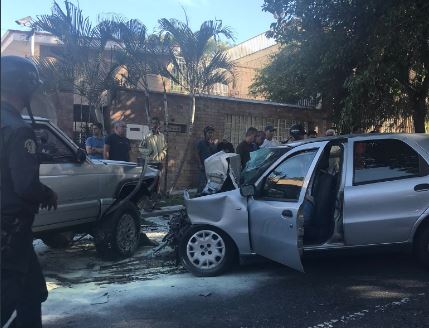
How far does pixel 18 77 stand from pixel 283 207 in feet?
10.4

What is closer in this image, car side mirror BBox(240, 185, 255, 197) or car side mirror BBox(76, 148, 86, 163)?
car side mirror BBox(240, 185, 255, 197)

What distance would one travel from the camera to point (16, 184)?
8.85 ft

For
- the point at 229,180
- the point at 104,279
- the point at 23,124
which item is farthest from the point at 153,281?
the point at 23,124

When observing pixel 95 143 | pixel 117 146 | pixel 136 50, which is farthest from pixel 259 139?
pixel 136 50

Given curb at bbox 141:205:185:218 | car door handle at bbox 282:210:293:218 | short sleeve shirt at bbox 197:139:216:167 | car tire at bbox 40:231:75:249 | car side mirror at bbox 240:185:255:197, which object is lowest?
car tire at bbox 40:231:75:249

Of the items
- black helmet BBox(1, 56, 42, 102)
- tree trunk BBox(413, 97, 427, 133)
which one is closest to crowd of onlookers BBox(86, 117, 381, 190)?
tree trunk BBox(413, 97, 427, 133)

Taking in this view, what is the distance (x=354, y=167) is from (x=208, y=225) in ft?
5.85

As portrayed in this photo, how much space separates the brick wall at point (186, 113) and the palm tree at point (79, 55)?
3.21ft

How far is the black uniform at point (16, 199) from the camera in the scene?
2697 mm

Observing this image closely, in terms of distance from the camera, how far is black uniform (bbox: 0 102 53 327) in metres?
2.70

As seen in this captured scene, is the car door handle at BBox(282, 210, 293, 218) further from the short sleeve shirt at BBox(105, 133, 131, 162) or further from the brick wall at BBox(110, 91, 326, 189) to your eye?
the brick wall at BBox(110, 91, 326, 189)

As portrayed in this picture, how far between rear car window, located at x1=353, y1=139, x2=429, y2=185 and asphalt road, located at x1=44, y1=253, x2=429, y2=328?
113cm

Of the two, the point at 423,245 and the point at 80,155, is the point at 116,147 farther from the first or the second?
the point at 423,245

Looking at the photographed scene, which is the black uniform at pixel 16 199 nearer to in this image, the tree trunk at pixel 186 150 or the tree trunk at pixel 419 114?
the tree trunk at pixel 186 150
